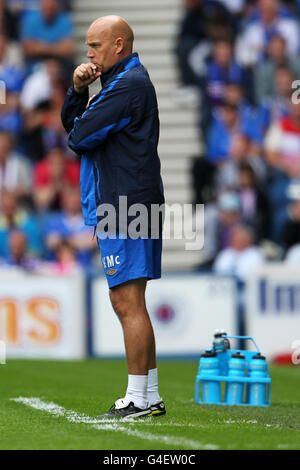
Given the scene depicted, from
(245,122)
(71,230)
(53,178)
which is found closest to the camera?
(71,230)

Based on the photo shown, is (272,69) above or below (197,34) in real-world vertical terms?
below

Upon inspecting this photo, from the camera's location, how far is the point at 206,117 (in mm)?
16391

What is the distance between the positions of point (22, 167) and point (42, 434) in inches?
400

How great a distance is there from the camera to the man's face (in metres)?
6.56

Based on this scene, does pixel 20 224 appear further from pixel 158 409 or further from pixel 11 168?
pixel 158 409

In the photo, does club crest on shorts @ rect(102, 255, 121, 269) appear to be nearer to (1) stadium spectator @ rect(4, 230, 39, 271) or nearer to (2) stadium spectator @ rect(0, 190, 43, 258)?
(1) stadium spectator @ rect(4, 230, 39, 271)

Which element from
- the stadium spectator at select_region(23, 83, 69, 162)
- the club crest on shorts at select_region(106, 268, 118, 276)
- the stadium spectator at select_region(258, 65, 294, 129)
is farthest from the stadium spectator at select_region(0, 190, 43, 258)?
the club crest on shorts at select_region(106, 268, 118, 276)

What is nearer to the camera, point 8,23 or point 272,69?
point 272,69

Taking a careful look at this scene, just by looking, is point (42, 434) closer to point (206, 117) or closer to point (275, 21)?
point (206, 117)

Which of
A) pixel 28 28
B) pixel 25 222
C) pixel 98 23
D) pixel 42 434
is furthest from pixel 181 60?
pixel 42 434

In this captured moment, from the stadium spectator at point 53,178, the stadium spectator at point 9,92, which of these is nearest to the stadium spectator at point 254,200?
the stadium spectator at point 53,178

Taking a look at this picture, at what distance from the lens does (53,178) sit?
50.2 ft

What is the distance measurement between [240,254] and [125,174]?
7.70 metres

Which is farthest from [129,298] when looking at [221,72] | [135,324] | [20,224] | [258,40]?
[258,40]
